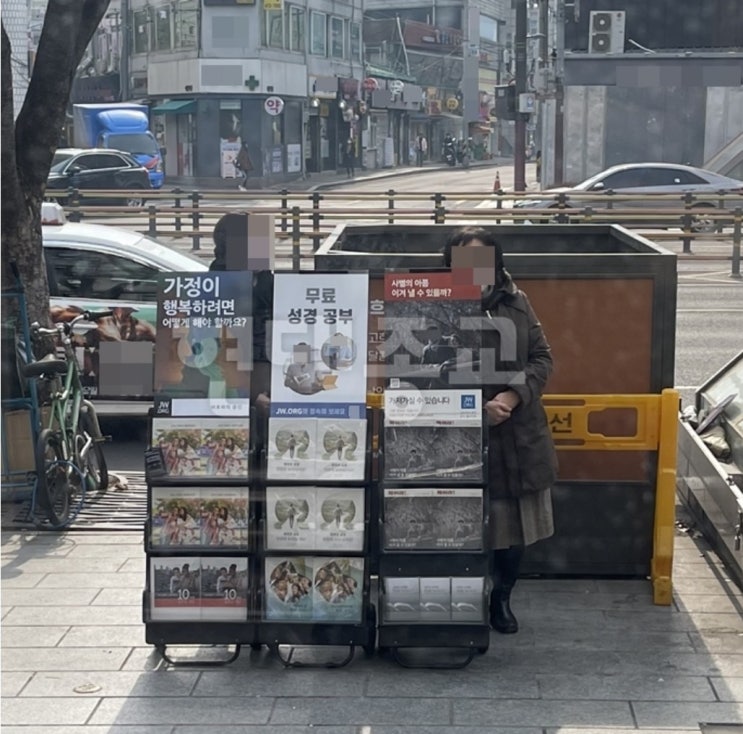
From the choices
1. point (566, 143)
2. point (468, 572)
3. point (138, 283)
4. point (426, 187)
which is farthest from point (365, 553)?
point (426, 187)

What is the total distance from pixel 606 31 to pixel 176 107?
848 inches

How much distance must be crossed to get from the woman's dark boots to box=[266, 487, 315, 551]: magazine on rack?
0.92 m

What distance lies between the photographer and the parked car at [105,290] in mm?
9539

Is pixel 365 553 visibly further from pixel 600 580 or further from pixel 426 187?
pixel 426 187

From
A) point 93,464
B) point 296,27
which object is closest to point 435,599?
point 93,464

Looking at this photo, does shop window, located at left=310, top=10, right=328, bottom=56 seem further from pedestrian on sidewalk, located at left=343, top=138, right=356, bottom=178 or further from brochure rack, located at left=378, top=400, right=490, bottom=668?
brochure rack, located at left=378, top=400, right=490, bottom=668

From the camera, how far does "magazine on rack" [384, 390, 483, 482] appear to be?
200 inches

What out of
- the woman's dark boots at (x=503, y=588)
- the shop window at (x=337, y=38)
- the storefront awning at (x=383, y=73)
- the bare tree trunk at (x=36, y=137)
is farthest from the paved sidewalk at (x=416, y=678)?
the storefront awning at (x=383, y=73)

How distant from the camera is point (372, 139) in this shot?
6181 cm

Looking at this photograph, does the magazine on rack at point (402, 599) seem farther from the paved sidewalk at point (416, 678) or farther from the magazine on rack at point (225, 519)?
the magazine on rack at point (225, 519)

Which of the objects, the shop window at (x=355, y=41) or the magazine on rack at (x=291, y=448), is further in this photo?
the shop window at (x=355, y=41)

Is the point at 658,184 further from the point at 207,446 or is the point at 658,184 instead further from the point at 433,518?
the point at 207,446

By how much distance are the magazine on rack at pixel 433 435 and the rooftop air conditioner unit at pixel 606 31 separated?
29442 millimetres

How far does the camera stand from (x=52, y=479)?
7316mm
